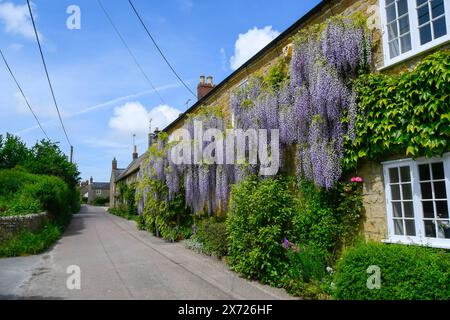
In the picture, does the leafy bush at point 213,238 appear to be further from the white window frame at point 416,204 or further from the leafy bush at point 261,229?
the white window frame at point 416,204

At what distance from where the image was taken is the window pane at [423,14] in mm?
5391

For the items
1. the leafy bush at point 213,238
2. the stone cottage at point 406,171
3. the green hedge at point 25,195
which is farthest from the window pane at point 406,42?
the green hedge at point 25,195

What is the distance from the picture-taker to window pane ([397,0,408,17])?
5778mm

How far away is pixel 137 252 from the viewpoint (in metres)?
10.5

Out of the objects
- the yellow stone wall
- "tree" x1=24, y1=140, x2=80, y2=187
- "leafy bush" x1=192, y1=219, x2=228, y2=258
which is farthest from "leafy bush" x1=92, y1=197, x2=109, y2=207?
the yellow stone wall

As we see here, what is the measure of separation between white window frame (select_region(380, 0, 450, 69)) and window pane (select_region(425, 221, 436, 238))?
2.53 meters

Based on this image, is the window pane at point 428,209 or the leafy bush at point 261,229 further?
the leafy bush at point 261,229

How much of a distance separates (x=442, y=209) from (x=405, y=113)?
1.47 metres

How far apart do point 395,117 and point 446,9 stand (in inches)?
64.0

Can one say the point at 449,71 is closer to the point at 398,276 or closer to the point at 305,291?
the point at 398,276

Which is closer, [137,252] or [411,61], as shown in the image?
[411,61]

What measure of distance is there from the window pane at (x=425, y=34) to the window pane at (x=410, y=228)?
109 inches

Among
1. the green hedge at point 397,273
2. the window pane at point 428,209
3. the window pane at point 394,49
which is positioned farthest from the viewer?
the window pane at point 394,49

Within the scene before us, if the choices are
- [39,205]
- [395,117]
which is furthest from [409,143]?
[39,205]
